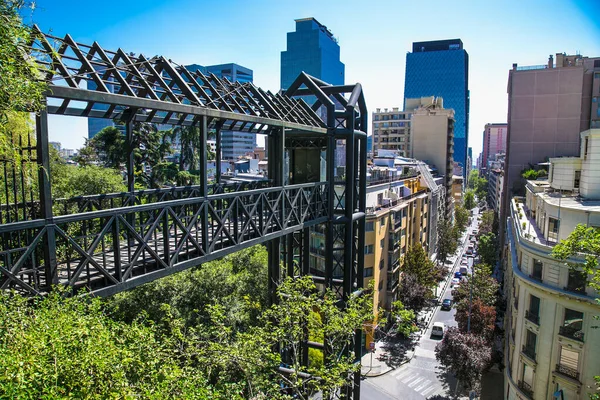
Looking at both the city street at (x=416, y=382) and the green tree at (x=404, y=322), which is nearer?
the green tree at (x=404, y=322)

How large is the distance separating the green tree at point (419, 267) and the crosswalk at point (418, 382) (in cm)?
1305

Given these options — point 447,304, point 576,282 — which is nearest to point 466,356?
point 576,282

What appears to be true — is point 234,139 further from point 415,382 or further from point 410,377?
point 415,382

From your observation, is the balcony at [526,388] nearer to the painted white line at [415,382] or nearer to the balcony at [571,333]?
the balcony at [571,333]

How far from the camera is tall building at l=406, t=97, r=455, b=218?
90.0 m

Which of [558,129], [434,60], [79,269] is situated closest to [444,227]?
[558,129]

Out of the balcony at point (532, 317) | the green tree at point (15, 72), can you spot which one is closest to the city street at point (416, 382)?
the balcony at point (532, 317)

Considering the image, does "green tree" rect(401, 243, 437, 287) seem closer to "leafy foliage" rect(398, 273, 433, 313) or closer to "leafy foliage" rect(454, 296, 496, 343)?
"leafy foliage" rect(398, 273, 433, 313)

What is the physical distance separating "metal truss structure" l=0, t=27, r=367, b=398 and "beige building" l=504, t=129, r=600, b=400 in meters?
12.5

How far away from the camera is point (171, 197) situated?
1556cm

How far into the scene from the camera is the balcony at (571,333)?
21703mm

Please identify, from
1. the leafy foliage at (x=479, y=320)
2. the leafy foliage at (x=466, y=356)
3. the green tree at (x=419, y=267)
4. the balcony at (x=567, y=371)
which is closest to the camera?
the balcony at (x=567, y=371)

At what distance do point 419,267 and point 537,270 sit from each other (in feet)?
84.0

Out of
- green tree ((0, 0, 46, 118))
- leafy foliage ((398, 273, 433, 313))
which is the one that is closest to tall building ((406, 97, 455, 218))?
→ leafy foliage ((398, 273, 433, 313))
